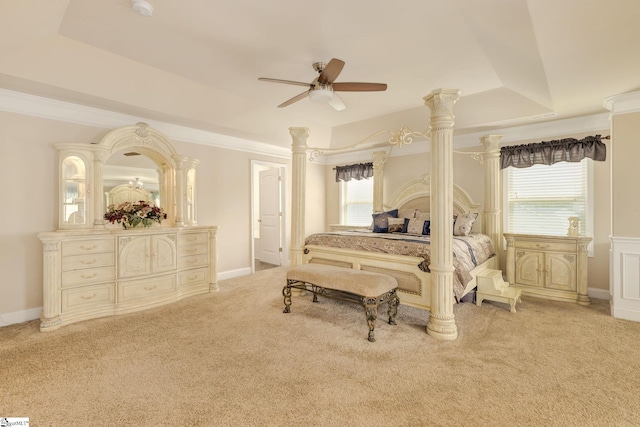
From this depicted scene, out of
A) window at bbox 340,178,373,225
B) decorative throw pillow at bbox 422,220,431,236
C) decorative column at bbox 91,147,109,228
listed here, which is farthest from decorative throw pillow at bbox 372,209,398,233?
decorative column at bbox 91,147,109,228

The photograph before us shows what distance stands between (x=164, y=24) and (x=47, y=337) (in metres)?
3.11

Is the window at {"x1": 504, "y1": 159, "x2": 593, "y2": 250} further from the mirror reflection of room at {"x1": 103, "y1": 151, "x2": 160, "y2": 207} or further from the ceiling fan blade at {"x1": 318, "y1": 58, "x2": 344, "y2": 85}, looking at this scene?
the mirror reflection of room at {"x1": 103, "y1": 151, "x2": 160, "y2": 207}

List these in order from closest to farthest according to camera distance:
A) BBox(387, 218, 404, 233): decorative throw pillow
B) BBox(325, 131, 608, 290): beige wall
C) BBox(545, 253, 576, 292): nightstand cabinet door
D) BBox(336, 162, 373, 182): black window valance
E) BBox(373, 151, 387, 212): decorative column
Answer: BBox(545, 253, 576, 292): nightstand cabinet door, BBox(325, 131, 608, 290): beige wall, BBox(387, 218, 404, 233): decorative throw pillow, BBox(373, 151, 387, 212): decorative column, BBox(336, 162, 373, 182): black window valance

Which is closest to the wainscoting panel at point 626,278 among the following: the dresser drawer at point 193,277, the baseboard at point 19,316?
the dresser drawer at point 193,277

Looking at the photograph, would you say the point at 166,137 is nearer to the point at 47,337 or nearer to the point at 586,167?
the point at 47,337

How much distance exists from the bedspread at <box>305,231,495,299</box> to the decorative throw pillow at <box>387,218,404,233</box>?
109 cm

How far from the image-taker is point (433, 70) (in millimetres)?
3184

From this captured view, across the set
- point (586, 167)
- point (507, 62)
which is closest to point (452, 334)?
point (507, 62)

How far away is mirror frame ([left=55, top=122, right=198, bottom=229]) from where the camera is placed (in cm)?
340

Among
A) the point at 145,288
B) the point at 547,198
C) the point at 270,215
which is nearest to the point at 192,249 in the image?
the point at 145,288

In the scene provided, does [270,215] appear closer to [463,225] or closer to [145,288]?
[145,288]

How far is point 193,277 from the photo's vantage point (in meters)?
4.17

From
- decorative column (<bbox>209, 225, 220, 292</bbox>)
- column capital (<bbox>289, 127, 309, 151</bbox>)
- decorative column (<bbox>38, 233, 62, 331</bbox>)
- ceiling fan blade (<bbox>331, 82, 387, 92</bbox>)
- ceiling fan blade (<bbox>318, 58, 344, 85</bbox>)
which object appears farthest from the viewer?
decorative column (<bbox>209, 225, 220, 292</bbox>)

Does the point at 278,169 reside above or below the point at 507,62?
below
